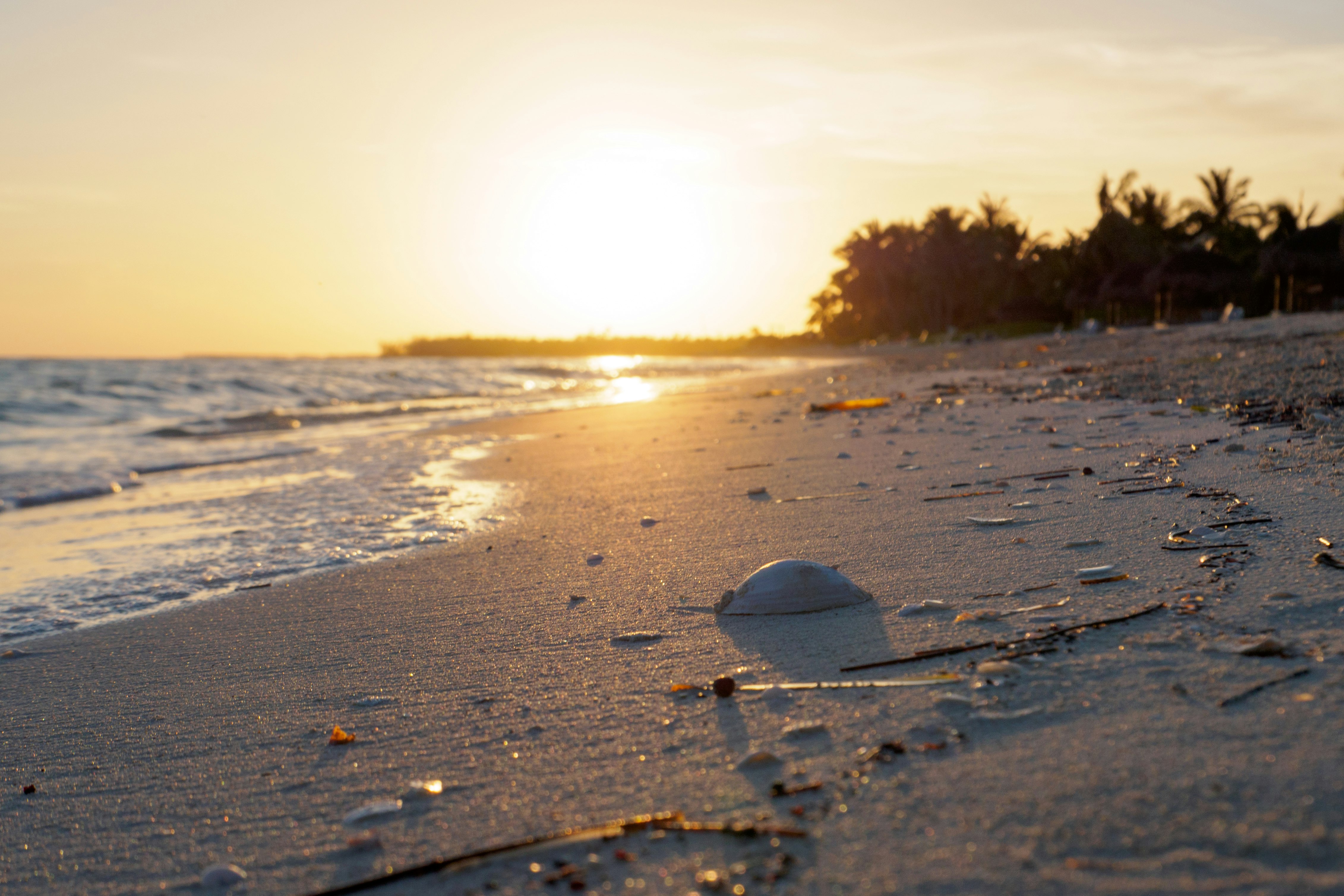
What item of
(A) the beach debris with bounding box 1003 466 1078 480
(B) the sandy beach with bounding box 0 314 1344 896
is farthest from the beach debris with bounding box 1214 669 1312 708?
(A) the beach debris with bounding box 1003 466 1078 480

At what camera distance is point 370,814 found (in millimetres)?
1716

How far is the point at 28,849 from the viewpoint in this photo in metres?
1.78

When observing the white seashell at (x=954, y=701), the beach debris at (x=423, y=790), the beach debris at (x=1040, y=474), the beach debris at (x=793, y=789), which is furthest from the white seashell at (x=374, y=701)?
the beach debris at (x=1040, y=474)

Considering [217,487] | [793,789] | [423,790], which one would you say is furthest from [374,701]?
[217,487]

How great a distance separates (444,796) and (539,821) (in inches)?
10.4

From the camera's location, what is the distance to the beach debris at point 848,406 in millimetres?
8977

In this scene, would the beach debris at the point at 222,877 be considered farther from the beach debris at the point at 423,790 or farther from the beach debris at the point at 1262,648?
the beach debris at the point at 1262,648

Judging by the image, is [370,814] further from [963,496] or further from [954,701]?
[963,496]

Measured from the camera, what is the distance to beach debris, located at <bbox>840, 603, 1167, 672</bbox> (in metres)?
2.12

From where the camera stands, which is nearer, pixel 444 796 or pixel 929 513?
pixel 444 796

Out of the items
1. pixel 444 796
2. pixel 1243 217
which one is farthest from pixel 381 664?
pixel 1243 217

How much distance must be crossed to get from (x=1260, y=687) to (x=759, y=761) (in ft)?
3.29

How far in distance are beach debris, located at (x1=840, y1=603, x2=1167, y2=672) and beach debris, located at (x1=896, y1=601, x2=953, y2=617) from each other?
0.30 metres

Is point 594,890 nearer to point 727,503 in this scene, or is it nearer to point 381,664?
point 381,664
